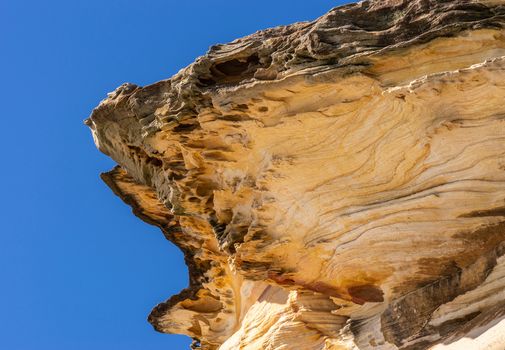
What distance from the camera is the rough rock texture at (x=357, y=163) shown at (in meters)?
10.8

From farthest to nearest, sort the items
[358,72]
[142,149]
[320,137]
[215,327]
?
[215,327]
[142,149]
[320,137]
[358,72]

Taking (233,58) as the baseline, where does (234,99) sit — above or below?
below

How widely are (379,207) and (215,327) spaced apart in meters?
6.39

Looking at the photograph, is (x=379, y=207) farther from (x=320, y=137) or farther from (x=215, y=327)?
(x=215, y=327)

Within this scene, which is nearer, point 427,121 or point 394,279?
point 427,121

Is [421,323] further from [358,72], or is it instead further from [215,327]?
[215,327]

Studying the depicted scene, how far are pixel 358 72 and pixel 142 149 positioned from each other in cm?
489

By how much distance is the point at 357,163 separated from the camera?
11.9 m

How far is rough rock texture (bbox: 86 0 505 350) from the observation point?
1084cm

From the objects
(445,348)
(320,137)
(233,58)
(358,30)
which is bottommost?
(445,348)

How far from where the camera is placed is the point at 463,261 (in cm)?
1140

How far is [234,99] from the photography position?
12086 mm

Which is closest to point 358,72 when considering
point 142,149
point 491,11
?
point 491,11

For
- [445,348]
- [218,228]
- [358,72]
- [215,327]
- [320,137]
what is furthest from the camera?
[215,327]
